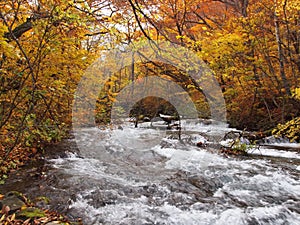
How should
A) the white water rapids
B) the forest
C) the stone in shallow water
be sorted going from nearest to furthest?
the stone in shallow water
the white water rapids
the forest

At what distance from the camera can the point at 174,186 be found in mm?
4438

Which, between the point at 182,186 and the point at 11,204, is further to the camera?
the point at 182,186

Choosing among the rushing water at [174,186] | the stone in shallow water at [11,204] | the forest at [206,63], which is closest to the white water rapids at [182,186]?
the rushing water at [174,186]

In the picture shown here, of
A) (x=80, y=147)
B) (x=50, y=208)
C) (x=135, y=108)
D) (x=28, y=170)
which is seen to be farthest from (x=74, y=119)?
(x=135, y=108)

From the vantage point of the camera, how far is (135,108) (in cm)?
1797

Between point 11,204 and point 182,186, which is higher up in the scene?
point 11,204

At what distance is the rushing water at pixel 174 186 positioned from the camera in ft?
10.9

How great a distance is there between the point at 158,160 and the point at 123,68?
5982 millimetres

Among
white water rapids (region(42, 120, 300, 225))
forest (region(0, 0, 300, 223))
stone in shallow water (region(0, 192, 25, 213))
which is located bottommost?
white water rapids (region(42, 120, 300, 225))

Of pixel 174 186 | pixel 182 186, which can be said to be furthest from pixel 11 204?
pixel 182 186

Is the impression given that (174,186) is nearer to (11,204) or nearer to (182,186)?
(182,186)

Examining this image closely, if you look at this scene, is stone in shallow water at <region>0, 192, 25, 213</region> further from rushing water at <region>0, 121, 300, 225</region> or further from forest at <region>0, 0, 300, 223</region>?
forest at <region>0, 0, 300, 223</region>

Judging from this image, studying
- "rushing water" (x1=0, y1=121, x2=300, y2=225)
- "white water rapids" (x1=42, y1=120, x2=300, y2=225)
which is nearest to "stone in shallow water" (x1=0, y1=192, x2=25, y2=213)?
"rushing water" (x1=0, y1=121, x2=300, y2=225)

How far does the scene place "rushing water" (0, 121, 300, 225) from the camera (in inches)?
131
